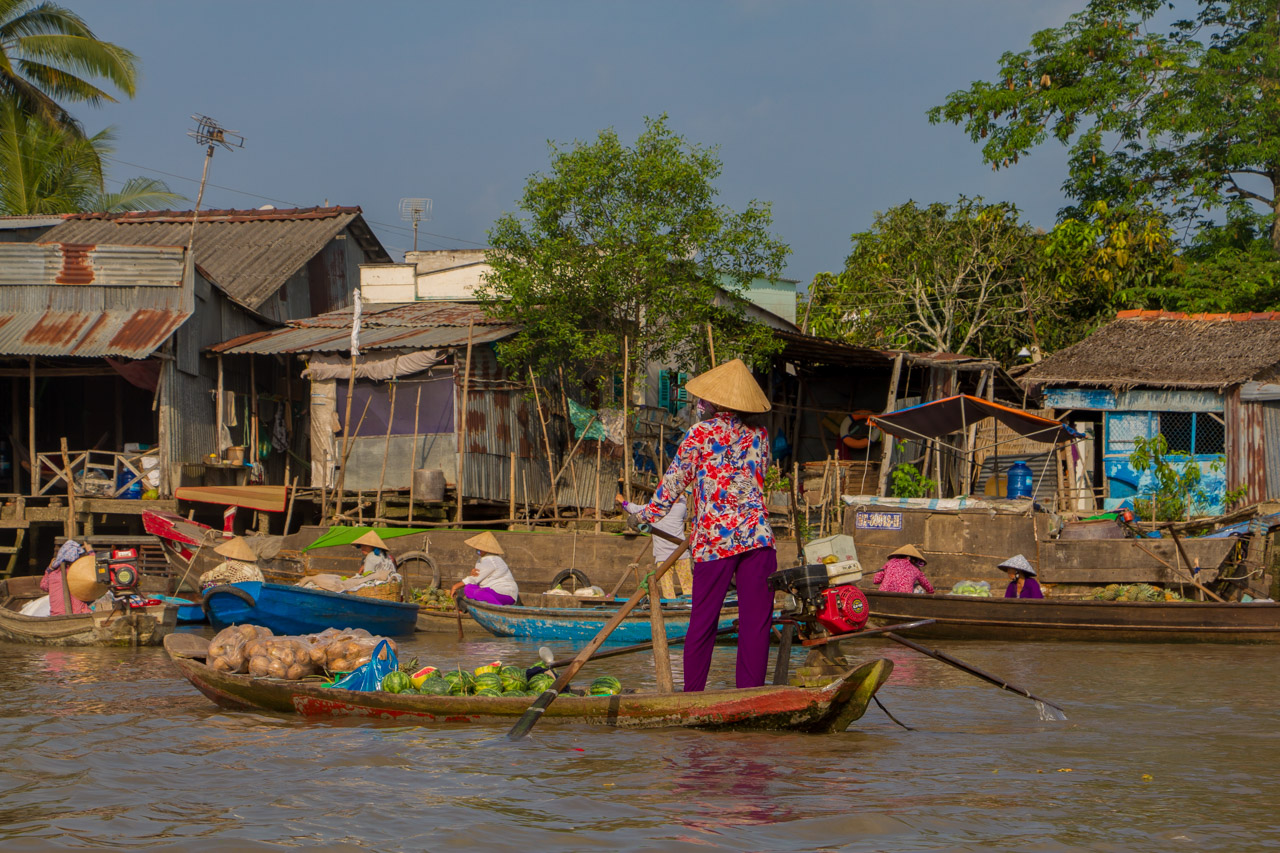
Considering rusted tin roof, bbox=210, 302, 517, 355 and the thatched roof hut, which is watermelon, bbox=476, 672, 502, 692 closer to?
rusted tin roof, bbox=210, 302, 517, 355

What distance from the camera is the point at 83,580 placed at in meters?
11.9

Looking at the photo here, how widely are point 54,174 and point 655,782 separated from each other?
2525cm

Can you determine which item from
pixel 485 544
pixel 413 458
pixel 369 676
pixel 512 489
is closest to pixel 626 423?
pixel 512 489

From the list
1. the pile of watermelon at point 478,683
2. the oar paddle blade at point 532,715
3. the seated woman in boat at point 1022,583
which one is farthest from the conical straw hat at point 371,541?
the oar paddle blade at point 532,715

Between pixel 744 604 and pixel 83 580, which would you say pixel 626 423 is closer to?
pixel 83 580

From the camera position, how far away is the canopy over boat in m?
14.4

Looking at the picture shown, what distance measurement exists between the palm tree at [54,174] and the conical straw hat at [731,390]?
65.7ft

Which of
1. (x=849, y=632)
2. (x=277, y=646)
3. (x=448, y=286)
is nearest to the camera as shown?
(x=849, y=632)

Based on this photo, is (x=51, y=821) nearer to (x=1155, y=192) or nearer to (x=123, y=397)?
(x=123, y=397)

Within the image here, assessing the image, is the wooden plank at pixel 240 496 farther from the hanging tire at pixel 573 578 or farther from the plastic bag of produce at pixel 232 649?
the plastic bag of produce at pixel 232 649

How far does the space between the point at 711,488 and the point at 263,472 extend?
15.1 m

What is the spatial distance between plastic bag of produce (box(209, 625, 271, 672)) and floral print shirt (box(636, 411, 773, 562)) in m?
2.89

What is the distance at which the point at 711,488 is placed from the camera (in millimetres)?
6074

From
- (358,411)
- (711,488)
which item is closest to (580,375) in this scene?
(358,411)
